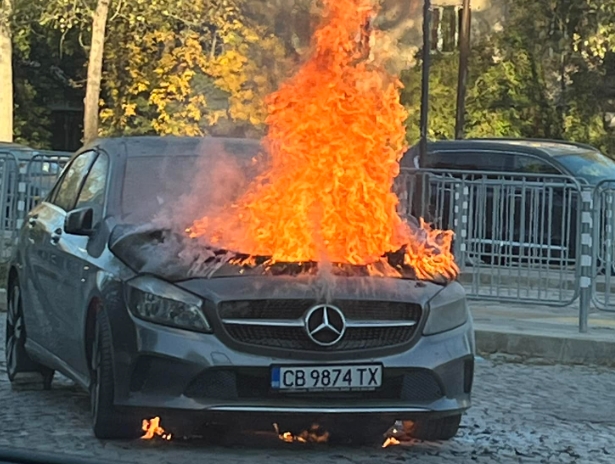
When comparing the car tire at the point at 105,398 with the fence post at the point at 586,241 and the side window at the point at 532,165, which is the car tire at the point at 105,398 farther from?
the side window at the point at 532,165

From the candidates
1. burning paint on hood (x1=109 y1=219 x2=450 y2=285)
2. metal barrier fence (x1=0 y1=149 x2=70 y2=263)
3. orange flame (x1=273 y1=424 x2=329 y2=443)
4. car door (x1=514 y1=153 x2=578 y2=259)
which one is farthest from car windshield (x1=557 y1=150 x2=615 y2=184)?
burning paint on hood (x1=109 y1=219 x2=450 y2=285)

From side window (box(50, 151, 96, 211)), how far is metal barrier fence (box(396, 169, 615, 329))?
4431 mm

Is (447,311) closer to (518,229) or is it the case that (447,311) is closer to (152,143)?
(152,143)

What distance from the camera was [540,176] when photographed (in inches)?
536

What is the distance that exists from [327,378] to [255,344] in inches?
14.2

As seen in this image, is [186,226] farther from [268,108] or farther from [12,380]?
[12,380]

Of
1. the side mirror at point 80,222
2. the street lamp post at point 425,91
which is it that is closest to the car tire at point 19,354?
the side mirror at point 80,222

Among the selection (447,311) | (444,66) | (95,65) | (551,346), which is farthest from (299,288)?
(444,66)

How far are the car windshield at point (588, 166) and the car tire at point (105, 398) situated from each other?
10.9m

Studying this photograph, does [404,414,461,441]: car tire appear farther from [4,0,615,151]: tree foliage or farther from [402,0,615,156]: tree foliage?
[402,0,615,156]: tree foliage

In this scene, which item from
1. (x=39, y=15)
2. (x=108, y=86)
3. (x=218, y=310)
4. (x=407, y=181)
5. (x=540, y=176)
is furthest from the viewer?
(x=108, y=86)

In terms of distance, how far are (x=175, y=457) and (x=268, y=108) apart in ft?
7.11

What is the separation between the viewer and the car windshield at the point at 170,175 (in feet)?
25.3

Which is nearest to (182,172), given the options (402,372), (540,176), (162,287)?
(162,287)
